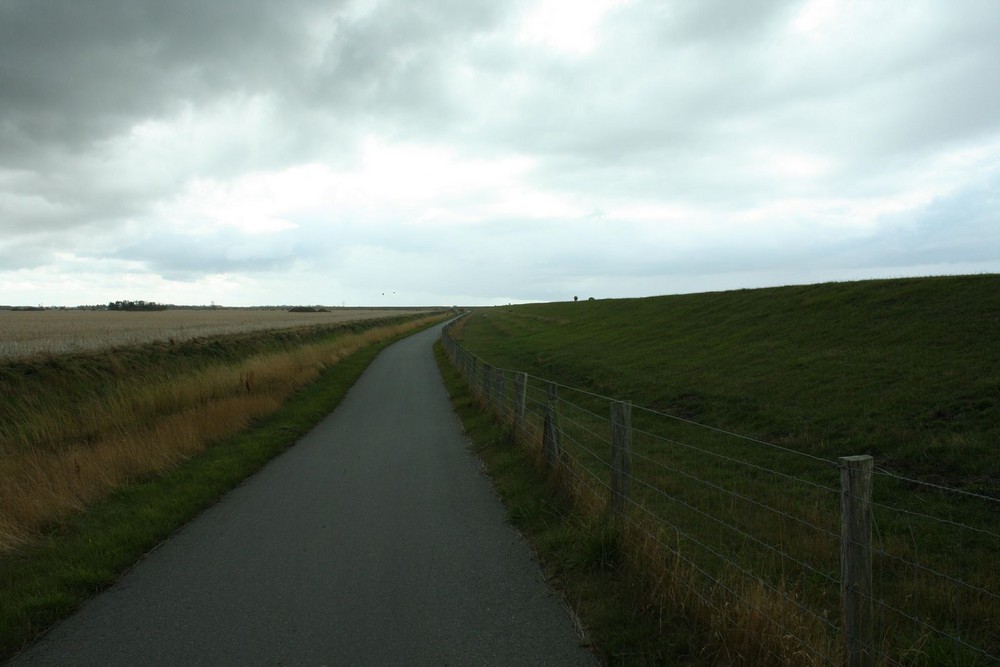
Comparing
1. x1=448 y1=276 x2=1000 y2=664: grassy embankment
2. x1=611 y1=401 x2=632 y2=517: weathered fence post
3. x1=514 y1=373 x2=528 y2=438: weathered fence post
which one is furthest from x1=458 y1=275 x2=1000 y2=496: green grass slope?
x1=611 y1=401 x2=632 y2=517: weathered fence post

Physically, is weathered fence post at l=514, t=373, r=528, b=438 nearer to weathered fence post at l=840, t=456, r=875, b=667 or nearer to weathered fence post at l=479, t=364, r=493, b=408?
weathered fence post at l=479, t=364, r=493, b=408

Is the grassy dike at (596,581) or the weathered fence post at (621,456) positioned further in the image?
the weathered fence post at (621,456)

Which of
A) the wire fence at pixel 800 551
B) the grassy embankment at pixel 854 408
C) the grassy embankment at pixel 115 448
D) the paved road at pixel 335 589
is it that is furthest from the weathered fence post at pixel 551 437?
the grassy embankment at pixel 115 448

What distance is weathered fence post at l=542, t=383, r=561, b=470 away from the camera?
315 inches

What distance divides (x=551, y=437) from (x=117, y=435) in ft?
28.7

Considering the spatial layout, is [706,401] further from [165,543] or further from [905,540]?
[165,543]

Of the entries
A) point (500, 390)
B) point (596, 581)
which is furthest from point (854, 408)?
point (596, 581)

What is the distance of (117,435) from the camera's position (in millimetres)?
11711

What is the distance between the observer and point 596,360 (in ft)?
75.6

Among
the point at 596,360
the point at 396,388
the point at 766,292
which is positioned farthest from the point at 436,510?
the point at 766,292

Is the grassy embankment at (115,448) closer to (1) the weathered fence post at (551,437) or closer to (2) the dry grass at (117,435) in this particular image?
(2) the dry grass at (117,435)

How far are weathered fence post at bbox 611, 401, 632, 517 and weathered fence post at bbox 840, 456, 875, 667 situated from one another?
245cm

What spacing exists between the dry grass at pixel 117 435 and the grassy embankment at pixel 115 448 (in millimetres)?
25

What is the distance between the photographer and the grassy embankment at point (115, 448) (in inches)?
222
